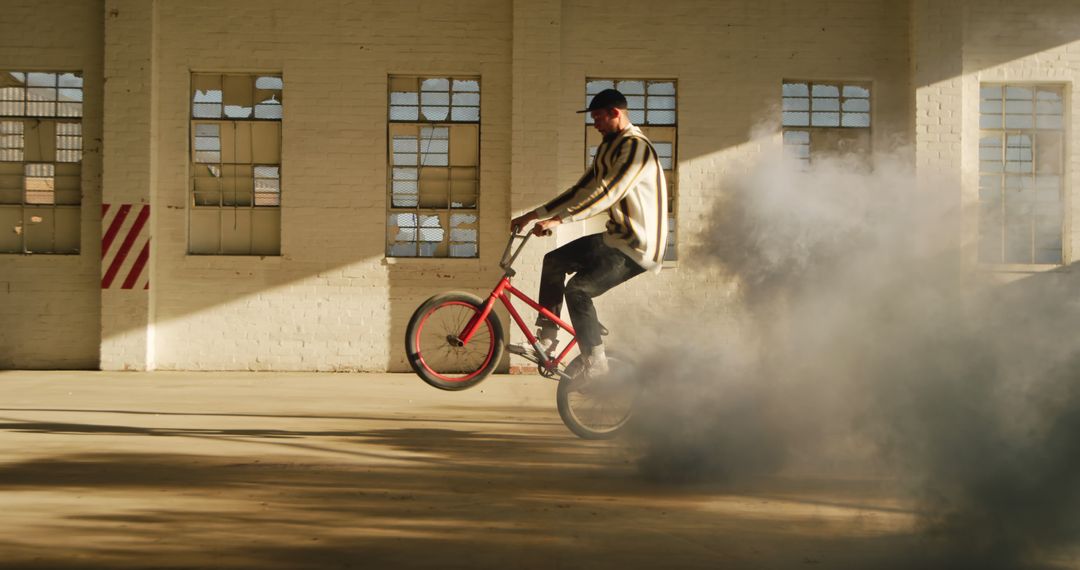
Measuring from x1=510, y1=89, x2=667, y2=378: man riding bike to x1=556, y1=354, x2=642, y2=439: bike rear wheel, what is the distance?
74 mm

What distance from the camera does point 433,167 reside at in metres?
12.6

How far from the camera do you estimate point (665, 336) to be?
5484 millimetres

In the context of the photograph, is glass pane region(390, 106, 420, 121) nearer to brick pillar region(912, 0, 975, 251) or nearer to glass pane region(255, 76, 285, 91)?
glass pane region(255, 76, 285, 91)

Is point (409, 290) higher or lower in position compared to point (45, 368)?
higher

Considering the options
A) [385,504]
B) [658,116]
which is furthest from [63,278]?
[385,504]

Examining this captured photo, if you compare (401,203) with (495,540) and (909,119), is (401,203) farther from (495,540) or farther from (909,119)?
(495,540)

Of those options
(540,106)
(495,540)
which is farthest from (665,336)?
(540,106)

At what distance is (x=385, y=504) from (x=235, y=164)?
9.20 meters

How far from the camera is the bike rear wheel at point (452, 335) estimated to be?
6273mm

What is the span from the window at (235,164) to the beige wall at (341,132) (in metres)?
0.16

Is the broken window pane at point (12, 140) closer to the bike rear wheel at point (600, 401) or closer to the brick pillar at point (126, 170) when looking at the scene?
the brick pillar at point (126, 170)

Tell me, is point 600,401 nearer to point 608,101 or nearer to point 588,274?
point 588,274

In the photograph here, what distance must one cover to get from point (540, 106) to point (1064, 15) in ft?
22.2

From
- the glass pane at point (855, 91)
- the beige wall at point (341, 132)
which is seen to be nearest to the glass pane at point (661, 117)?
the beige wall at point (341, 132)
